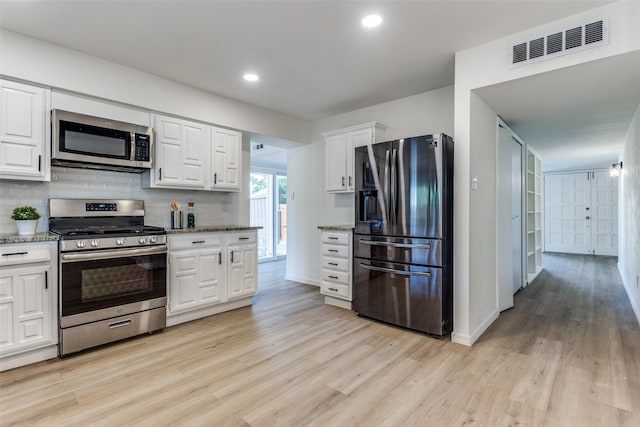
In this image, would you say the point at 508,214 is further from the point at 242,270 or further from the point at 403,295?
the point at 242,270

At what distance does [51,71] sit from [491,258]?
4.42m

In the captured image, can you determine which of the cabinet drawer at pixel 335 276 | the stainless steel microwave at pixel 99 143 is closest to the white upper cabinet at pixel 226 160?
the stainless steel microwave at pixel 99 143

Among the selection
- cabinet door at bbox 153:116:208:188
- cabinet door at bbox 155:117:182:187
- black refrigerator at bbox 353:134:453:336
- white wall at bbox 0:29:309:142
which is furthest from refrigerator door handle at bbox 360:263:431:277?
white wall at bbox 0:29:309:142

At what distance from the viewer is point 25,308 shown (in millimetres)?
2383

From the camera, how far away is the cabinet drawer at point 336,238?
3723 mm

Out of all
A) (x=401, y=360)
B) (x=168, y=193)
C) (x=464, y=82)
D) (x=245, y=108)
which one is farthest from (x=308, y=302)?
(x=464, y=82)

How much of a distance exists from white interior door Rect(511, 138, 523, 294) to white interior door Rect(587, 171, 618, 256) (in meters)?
5.24

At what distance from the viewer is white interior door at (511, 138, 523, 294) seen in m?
4.25

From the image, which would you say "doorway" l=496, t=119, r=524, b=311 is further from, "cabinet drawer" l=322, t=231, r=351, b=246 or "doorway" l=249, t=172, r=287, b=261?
"doorway" l=249, t=172, r=287, b=261

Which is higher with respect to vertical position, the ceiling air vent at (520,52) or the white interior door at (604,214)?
the ceiling air vent at (520,52)

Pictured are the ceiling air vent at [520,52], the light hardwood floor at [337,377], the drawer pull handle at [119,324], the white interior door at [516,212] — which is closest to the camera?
the light hardwood floor at [337,377]

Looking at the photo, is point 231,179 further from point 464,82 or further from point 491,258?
point 491,258

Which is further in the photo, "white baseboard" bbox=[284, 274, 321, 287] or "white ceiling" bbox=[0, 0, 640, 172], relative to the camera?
"white baseboard" bbox=[284, 274, 321, 287]

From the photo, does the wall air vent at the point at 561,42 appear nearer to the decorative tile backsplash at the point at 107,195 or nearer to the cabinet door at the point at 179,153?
the cabinet door at the point at 179,153
